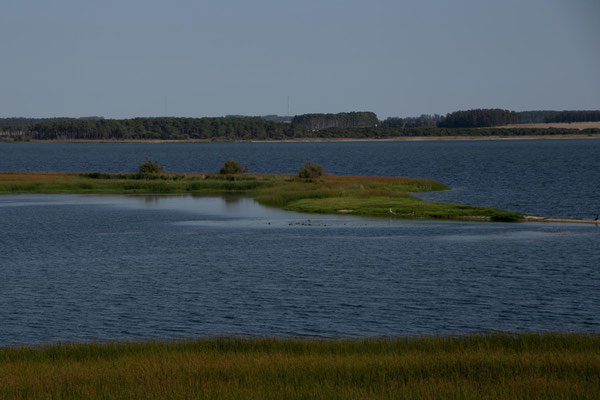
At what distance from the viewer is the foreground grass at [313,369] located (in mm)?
21250

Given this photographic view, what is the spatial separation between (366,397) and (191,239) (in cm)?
4146

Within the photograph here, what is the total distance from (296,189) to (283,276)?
51.7 m

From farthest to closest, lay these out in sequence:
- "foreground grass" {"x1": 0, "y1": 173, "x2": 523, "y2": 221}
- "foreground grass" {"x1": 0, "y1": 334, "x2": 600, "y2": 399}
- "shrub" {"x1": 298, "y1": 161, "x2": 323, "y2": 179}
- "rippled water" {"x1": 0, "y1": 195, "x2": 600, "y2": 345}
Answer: "shrub" {"x1": 298, "y1": 161, "x2": 323, "y2": 179} → "foreground grass" {"x1": 0, "y1": 173, "x2": 523, "y2": 221} → "rippled water" {"x1": 0, "y1": 195, "x2": 600, "y2": 345} → "foreground grass" {"x1": 0, "y1": 334, "x2": 600, "y2": 399}

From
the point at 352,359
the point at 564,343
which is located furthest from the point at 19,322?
the point at 564,343

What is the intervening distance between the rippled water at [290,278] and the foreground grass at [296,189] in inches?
221

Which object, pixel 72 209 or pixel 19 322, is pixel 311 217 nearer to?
pixel 72 209

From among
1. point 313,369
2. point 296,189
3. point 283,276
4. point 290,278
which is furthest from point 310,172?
point 313,369

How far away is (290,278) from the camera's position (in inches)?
1738

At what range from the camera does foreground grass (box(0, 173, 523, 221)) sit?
76.0 metres

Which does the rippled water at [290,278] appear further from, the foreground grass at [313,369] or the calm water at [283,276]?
the foreground grass at [313,369]

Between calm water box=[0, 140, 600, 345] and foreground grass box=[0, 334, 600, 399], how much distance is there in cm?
442

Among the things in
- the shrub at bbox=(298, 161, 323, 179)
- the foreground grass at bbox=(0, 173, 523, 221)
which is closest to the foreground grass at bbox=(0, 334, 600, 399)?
the foreground grass at bbox=(0, 173, 523, 221)

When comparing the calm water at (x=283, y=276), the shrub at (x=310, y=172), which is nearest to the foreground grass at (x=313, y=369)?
the calm water at (x=283, y=276)

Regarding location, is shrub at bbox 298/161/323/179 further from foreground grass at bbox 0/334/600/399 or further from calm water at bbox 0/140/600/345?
foreground grass at bbox 0/334/600/399
